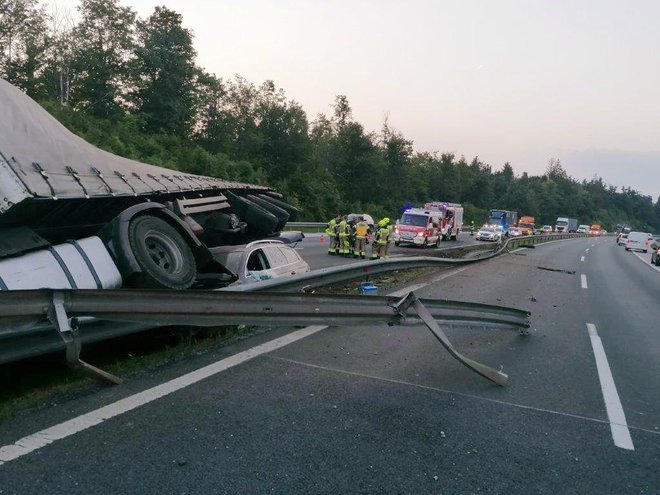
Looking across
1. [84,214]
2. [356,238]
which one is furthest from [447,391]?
[356,238]

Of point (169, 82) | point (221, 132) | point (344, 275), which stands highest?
point (169, 82)

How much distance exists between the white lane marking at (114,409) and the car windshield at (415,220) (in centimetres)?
2271

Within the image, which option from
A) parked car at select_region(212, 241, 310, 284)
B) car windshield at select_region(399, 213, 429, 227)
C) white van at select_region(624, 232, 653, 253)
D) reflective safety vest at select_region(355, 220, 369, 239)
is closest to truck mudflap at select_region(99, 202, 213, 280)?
parked car at select_region(212, 241, 310, 284)

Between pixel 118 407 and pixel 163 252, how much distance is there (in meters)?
2.95

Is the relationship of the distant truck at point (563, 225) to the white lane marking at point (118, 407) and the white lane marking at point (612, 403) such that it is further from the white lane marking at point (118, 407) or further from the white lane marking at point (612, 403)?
the white lane marking at point (118, 407)

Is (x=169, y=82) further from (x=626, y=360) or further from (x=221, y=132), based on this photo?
(x=626, y=360)

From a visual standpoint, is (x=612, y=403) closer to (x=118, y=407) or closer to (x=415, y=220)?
(x=118, y=407)

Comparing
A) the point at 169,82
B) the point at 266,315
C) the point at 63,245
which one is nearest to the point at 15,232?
the point at 63,245

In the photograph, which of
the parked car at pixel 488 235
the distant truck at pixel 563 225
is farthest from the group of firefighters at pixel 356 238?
the distant truck at pixel 563 225

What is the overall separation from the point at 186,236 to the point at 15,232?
2.19 meters

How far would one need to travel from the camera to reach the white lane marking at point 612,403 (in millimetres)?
3961

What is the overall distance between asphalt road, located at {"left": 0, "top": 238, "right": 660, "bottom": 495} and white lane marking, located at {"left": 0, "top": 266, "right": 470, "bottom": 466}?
0.01 meters

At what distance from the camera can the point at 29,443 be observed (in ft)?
10.0

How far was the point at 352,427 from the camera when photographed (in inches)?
147
